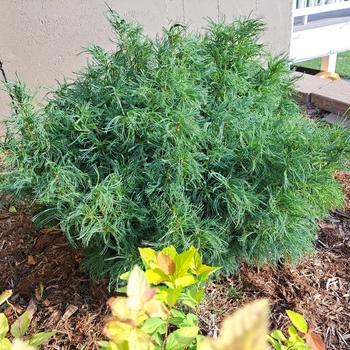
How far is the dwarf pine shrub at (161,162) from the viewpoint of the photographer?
1297 mm

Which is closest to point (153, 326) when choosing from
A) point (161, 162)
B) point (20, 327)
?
point (20, 327)

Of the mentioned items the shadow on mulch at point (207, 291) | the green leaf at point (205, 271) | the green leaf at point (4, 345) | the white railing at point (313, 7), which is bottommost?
the shadow on mulch at point (207, 291)

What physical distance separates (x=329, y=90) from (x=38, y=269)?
2496 millimetres

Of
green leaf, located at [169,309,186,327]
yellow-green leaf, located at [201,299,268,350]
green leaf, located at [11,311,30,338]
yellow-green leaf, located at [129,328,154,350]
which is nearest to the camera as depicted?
yellow-green leaf, located at [201,299,268,350]

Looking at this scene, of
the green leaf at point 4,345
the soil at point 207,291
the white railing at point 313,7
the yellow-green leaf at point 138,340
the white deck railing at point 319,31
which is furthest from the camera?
the white deck railing at point 319,31

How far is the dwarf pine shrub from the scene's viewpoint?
1297 millimetres

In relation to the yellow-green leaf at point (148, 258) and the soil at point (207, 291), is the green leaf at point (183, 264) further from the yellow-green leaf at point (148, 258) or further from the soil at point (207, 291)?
the soil at point (207, 291)

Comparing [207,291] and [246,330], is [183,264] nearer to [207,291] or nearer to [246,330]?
[246,330]

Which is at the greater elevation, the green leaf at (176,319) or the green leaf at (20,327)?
the green leaf at (20,327)

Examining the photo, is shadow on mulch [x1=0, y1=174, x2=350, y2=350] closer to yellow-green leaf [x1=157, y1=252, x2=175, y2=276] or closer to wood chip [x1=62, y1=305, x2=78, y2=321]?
wood chip [x1=62, y1=305, x2=78, y2=321]

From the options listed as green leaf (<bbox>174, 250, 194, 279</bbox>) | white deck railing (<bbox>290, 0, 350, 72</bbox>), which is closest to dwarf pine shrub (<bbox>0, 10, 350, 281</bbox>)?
green leaf (<bbox>174, 250, 194, 279</bbox>)

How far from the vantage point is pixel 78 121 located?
1328 millimetres

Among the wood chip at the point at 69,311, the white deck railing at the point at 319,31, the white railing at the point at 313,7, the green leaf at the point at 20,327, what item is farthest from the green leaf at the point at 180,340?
the white railing at the point at 313,7

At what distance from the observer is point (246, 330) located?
33cm
